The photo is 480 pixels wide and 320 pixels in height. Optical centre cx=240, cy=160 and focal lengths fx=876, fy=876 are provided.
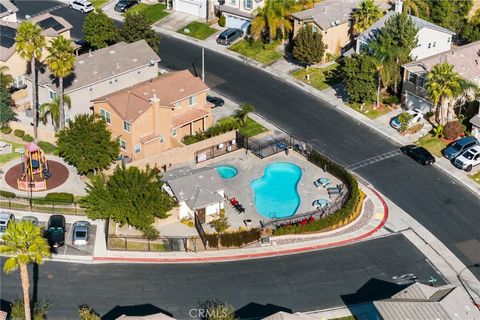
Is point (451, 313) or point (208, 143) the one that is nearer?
point (451, 313)

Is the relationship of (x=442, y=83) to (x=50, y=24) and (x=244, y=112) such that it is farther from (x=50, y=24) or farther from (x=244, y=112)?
(x=50, y=24)

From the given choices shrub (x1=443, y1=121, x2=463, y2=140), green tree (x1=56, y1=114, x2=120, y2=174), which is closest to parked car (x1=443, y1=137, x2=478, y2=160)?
shrub (x1=443, y1=121, x2=463, y2=140)

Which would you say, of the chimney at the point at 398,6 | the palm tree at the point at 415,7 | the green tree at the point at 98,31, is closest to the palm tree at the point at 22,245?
the green tree at the point at 98,31

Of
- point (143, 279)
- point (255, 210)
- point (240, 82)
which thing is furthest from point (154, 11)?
point (143, 279)

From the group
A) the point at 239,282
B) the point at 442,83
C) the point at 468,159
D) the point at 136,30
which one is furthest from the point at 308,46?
the point at 239,282

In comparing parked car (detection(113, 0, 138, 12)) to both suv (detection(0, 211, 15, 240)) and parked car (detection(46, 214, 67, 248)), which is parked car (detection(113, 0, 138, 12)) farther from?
parked car (detection(46, 214, 67, 248))

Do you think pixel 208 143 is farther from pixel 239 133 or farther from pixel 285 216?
pixel 285 216

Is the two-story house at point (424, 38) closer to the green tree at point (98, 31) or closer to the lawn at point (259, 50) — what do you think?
the lawn at point (259, 50)
